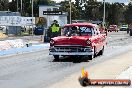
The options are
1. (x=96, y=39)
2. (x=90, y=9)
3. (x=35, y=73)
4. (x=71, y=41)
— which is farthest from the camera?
(x=90, y=9)

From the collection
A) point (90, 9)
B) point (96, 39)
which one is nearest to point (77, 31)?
point (96, 39)

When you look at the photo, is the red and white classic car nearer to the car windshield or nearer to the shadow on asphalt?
the car windshield

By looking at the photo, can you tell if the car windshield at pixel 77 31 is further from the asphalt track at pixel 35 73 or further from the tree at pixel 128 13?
the tree at pixel 128 13

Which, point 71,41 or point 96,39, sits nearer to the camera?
point 71,41

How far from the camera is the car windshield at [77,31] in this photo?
2189 centimetres

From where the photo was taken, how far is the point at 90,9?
130625 mm

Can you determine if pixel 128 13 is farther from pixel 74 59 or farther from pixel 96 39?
pixel 74 59

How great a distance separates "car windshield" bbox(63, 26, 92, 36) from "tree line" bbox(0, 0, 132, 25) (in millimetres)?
96009

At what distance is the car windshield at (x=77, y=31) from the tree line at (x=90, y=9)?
96.0 metres

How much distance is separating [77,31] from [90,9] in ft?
358

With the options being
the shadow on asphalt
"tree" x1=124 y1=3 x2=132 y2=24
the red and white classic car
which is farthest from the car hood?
"tree" x1=124 y1=3 x2=132 y2=24

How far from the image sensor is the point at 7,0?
134000 mm

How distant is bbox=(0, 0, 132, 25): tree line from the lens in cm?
12350

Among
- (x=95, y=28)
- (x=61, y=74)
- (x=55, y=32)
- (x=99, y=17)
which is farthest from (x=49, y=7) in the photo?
(x=61, y=74)
